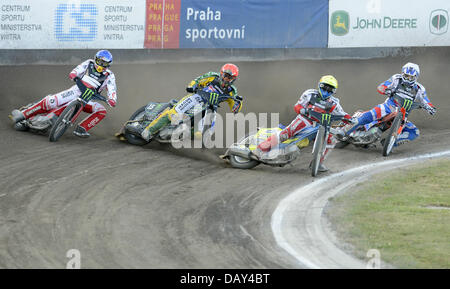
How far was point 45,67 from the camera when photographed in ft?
71.6

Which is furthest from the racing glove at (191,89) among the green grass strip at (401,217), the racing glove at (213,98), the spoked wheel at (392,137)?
the spoked wheel at (392,137)

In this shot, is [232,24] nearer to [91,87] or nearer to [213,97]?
[213,97]

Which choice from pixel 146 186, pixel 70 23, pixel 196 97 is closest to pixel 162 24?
pixel 70 23

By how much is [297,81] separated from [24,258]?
14133mm

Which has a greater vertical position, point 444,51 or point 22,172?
point 444,51

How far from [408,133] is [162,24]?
30.9ft

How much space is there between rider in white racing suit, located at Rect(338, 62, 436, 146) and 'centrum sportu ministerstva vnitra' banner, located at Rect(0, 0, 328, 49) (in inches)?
298

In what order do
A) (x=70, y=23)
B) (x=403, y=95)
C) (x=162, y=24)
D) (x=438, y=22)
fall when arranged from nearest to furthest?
(x=403, y=95) → (x=70, y=23) → (x=162, y=24) → (x=438, y=22)

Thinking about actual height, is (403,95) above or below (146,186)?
above

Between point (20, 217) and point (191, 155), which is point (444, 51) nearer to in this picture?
point (191, 155)

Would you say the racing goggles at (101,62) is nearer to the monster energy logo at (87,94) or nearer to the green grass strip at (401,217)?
the monster energy logo at (87,94)

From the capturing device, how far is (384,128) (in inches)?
667

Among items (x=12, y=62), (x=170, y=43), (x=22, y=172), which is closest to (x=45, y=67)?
(x=12, y=62)
